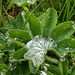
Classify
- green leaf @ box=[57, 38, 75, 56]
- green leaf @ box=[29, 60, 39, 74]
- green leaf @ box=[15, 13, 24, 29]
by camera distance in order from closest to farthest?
green leaf @ box=[29, 60, 39, 74] → green leaf @ box=[57, 38, 75, 56] → green leaf @ box=[15, 13, 24, 29]

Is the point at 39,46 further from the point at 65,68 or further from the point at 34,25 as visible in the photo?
the point at 65,68

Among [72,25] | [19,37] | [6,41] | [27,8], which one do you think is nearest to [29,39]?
[19,37]

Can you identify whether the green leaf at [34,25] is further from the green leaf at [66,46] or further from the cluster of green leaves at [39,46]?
the green leaf at [66,46]

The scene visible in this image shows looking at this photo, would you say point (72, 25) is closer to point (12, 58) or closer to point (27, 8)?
point (12, 58)

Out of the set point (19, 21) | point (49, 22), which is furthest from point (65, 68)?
point (19, 21)

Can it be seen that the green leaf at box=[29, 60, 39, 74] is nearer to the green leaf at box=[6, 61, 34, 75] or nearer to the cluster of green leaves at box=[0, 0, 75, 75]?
the cluster of green leaves at box=[0, 0, 75, 75]

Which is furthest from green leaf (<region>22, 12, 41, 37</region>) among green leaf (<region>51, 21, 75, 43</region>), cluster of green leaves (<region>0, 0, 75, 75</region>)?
green leaf (<region>51, 21, 75, 43</region>)

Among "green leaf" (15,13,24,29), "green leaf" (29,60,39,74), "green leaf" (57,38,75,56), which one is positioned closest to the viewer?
"green leaf" (29,60,39,74)
